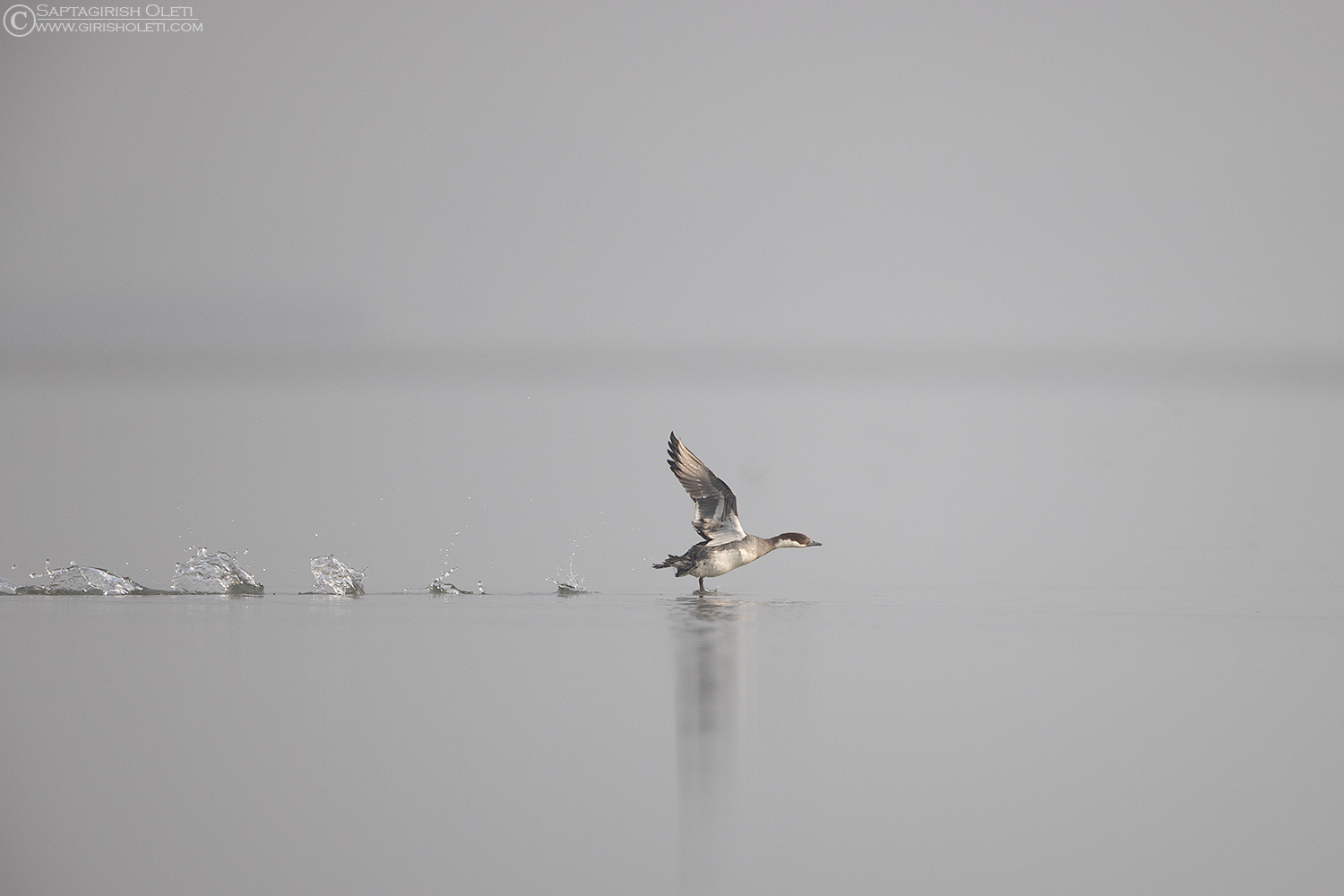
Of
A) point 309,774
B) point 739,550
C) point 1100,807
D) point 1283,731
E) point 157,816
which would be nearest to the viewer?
point 157,816

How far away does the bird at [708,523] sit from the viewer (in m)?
14.6

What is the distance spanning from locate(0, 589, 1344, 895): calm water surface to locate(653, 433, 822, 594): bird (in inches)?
248

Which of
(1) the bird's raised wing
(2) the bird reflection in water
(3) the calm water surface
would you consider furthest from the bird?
(3) the calm water surface

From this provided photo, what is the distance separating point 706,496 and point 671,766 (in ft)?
34.5

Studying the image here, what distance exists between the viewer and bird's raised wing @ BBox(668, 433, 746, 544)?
14.6 m

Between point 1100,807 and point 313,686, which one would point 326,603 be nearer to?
point 313,686

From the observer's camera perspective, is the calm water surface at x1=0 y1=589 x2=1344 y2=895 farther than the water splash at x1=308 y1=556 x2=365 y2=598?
No

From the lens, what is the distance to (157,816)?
3.59 m

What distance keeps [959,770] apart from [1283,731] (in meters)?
2.01

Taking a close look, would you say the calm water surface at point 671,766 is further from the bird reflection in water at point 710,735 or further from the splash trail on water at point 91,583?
the splash trail on water at point 91,583

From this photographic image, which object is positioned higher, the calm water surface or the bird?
the bird

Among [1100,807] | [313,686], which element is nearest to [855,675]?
[1100,807]

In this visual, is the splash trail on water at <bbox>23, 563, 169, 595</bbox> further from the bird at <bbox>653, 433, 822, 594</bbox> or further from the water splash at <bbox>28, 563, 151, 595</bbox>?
the bird at <bbox>653, 433, 822, 594</bbox>

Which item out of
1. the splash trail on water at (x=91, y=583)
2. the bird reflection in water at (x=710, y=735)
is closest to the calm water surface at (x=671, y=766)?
the bird reflection in water at (x=710, y=735)
